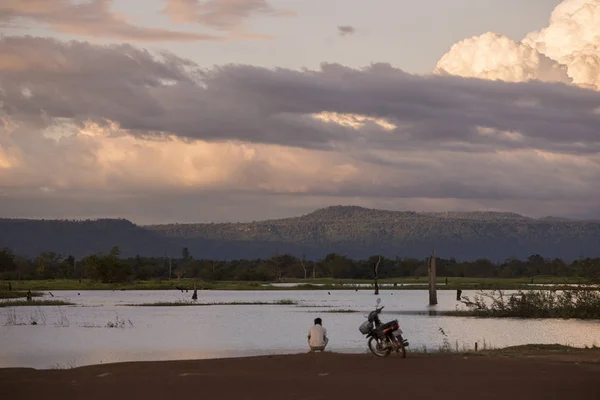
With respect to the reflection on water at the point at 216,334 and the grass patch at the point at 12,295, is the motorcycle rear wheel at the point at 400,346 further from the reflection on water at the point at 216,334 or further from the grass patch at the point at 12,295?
the grass patch at the point at 12,295

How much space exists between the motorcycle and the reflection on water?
548 inches

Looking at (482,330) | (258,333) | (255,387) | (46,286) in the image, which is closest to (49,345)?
(258,333)

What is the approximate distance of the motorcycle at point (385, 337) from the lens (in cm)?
2852

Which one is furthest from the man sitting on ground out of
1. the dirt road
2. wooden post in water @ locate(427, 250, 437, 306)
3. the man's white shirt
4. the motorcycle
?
wooden post in water @ locate(427, 250, 437, 306)

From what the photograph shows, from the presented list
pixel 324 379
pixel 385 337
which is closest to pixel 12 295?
pixel 385 337

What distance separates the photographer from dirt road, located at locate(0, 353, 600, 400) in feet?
69.5

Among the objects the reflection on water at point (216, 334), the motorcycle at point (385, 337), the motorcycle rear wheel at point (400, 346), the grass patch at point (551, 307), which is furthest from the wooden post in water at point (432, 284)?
the motorcycle rear wheel at point (400, 346)

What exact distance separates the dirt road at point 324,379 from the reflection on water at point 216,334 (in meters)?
12.7

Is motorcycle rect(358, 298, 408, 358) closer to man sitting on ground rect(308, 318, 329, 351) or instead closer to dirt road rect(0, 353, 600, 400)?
dirt road rect(0, 353, 600, 400)

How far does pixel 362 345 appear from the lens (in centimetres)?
4559

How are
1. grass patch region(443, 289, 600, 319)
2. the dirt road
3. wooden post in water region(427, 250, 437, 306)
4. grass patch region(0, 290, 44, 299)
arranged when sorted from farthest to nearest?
1. grass patch region(0, 290, 44, 299)
2. wooden post in water region(427, 250, 437, 306)
3. grass patch region(443, 289, 600, 319)
4. the dirt road

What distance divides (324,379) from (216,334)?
33390 mm

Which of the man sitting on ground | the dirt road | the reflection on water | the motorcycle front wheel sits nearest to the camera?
the dirt road

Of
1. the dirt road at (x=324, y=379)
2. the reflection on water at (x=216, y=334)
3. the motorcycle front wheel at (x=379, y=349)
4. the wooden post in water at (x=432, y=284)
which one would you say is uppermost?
the wooden post in water at (x=432, y=284)
